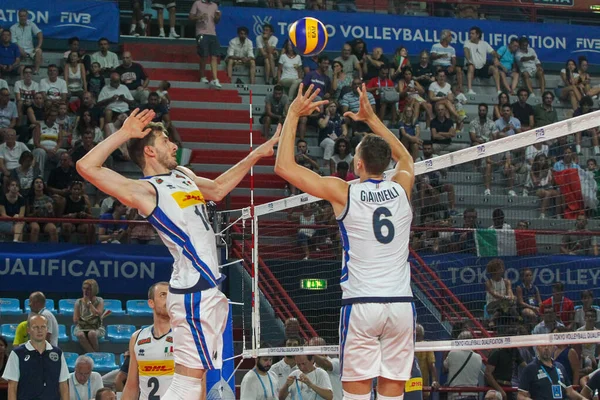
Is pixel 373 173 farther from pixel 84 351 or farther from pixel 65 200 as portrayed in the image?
pixel 65 200

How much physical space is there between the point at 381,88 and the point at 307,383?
11.3 meters

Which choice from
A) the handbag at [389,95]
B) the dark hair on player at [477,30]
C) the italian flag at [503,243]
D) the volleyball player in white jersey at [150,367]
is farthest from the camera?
the dark hair on player at [477,30]

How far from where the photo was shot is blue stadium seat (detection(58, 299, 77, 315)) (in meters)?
16.2

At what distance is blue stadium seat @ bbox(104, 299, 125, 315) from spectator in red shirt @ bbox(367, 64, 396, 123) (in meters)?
9.01

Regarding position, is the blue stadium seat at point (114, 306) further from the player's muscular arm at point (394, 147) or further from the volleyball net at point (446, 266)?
the player's muscular arm at point (394, 147)

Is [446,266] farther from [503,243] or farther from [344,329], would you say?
[344,329]

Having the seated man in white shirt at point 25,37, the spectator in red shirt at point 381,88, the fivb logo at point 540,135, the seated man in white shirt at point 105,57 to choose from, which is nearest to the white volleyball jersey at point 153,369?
the fivb logo at point 540,135

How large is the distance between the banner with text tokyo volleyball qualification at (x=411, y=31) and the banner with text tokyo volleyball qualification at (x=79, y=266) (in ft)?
31.3

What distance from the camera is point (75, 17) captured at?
23.7 metres

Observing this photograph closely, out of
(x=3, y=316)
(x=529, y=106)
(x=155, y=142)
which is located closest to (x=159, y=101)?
(x=3, y=316)

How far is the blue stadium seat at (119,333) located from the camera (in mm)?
15984

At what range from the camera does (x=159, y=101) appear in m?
21.0

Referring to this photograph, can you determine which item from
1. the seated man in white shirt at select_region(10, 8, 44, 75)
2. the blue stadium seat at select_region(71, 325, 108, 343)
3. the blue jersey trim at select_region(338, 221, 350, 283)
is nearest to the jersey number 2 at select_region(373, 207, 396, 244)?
the blue jersey trim at select_region(338, 221, 350, 283)

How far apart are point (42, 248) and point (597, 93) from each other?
1510 centimetres
